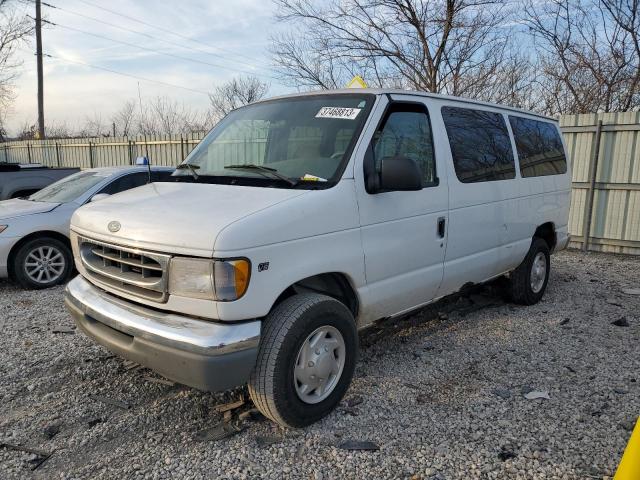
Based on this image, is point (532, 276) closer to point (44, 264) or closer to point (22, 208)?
point (44, 264)

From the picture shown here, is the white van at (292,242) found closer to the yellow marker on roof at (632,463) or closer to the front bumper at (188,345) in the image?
the front bumper at (188,345)

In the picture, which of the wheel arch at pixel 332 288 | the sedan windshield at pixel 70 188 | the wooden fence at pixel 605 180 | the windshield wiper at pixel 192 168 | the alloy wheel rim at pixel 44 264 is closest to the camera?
the wheel arch at pixel 332 288

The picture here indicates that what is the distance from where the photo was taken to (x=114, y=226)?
2990mm

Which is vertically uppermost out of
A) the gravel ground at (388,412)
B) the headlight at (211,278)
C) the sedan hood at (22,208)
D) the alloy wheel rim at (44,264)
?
the headlight at (211,278)

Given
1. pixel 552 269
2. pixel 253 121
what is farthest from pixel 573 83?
pixel 253 121

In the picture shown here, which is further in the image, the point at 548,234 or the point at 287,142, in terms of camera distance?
the point at 548,234

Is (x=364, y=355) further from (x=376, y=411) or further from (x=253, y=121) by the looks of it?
(x=253, y=121)

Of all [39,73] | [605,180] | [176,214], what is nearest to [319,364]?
[176,214]

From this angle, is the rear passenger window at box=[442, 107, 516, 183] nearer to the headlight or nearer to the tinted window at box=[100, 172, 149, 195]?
the headlight

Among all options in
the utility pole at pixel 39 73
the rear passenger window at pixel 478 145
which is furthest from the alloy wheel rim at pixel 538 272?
the utility pole at pixel 39 73

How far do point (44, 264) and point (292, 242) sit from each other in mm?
4938

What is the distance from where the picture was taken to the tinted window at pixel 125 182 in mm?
6887

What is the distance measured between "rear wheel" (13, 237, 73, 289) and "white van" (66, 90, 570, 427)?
10.8 ft

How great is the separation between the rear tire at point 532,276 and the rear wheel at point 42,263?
5.67 m
